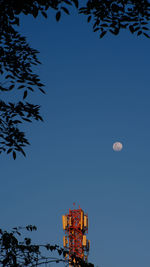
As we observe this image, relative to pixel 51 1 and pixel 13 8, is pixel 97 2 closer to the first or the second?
pixel 51 1

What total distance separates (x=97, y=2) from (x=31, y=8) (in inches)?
59.9

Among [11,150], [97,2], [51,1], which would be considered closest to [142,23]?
[97,2]

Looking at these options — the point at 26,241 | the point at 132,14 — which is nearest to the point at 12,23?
the point at 132,14

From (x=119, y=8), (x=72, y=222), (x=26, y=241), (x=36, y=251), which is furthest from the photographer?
(x=72, y=222)

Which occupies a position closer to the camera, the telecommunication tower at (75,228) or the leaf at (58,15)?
the leaf at (58,15)

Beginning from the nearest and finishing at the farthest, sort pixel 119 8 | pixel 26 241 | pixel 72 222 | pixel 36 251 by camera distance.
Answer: pixel 36 251 → pixel 26 241 → pixel 119 8 → pixel 72 222

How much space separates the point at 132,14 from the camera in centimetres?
773

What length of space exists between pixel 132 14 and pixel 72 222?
101 feet

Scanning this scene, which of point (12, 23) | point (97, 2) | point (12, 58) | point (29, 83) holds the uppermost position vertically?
point (97, 2)

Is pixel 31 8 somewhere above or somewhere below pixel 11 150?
above

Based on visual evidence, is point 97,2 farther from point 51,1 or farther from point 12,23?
point 12,23

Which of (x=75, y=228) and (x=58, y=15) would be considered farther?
(x=75, y=228)

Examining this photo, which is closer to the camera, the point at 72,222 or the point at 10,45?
the point at 10,45

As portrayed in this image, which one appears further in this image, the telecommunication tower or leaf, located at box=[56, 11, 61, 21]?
the telecommunication tower
